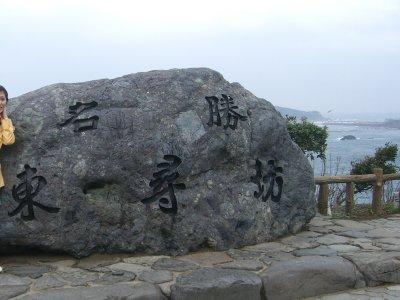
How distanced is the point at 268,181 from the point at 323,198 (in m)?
2.02

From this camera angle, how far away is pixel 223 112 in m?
5.43

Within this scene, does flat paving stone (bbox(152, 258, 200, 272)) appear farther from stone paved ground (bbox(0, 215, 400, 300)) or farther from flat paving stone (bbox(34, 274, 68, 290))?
flat paving stone (bbox(34, 274, 68, 290))

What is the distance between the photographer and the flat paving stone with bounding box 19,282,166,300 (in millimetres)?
3771

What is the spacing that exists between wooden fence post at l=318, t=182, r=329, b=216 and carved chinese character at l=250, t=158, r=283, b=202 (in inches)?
69.6

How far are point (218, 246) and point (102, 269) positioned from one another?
1.27 metres

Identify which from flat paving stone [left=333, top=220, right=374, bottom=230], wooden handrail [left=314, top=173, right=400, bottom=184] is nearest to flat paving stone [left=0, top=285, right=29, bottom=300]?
flat paving stone [left=333, top=220, right=374, bottom=230]

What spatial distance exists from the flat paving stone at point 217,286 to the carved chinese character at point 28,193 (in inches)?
56.4

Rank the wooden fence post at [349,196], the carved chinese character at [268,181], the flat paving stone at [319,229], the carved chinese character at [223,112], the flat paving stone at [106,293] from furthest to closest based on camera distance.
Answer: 1. the wooden fence post at [349,196]
2. the flat paving stone at [319,229]
3. the carved chinese character at [268,181]
4. the carved chinese character at [223,112]
5. the flat paving stone at [106,293]

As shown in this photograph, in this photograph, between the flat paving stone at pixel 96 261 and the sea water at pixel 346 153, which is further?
the sea water at pixel 346 153

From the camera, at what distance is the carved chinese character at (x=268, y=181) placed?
5.57 m

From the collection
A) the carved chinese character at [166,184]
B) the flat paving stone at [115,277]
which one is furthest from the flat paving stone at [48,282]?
the carved chinese character at [166,184]

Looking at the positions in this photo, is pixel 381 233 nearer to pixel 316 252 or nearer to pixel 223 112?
pixel 316 252

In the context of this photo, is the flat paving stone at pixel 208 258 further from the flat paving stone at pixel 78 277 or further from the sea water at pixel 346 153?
the sea water at pixel 346 153

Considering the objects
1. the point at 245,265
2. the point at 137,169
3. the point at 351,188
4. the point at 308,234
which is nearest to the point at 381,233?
the point at 308,234
